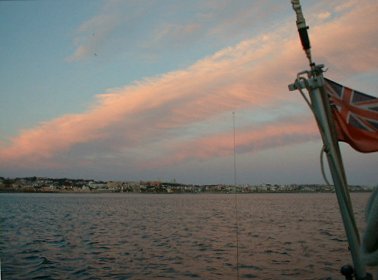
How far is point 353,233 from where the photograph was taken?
545 cm

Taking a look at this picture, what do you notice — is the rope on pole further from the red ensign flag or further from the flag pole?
the red ensign flag

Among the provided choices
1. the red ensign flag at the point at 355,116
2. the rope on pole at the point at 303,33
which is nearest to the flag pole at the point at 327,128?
the rope on pole at the point at 303,33

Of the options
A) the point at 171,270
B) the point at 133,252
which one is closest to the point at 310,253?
the point at 171,270

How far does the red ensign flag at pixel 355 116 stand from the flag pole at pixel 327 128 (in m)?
0.36

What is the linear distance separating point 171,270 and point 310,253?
34.5 feet

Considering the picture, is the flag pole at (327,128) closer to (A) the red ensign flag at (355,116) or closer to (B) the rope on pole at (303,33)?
(B) the rope on pole at (303,33)

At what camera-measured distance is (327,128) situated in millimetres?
5750

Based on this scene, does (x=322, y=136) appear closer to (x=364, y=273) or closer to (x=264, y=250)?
(x=364, y=273)

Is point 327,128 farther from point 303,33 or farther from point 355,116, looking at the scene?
point 303,33

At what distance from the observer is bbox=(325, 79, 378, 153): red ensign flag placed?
609 cm

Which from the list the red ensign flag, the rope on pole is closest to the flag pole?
the rope on pole

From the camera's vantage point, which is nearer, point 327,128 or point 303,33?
point 327,128

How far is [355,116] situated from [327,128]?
0.79m

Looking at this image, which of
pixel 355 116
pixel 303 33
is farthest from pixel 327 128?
pixel 303 33
